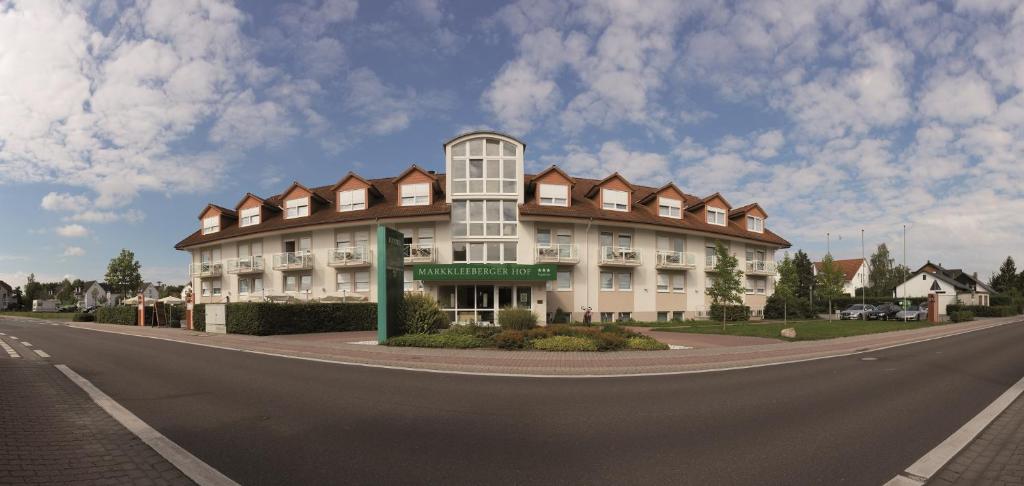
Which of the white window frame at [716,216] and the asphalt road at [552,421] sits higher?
the white window frame at [716,216]

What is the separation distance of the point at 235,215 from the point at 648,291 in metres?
33.6

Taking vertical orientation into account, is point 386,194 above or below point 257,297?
above

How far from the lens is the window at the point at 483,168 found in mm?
32406

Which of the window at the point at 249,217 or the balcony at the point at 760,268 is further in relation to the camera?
the balcony at the point at 760,268

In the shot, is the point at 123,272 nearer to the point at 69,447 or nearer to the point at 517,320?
the point at 517,320

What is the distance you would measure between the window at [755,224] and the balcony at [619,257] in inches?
555

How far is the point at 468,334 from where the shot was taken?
18.6m

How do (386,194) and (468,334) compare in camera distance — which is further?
(386,194)

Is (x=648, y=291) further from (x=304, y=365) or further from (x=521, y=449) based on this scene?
(x=521, y=449)

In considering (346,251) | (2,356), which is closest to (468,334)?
(2,356)

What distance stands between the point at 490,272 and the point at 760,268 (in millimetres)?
24473

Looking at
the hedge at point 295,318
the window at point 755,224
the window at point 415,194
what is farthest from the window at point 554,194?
the window at point 755,224

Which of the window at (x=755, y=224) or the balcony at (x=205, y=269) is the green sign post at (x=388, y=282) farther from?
the window at (x=755, y=224)

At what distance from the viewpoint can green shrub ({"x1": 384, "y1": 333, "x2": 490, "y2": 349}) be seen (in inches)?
656
